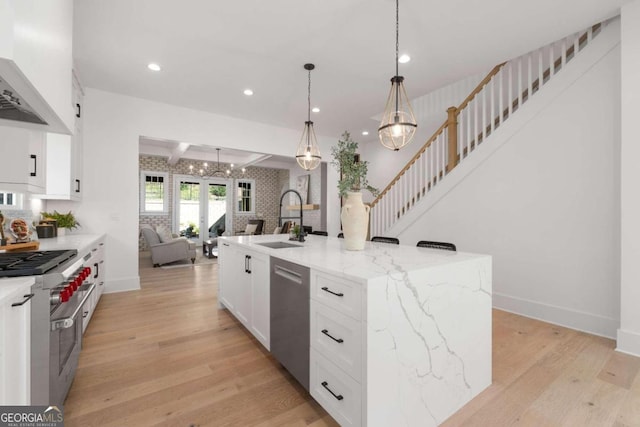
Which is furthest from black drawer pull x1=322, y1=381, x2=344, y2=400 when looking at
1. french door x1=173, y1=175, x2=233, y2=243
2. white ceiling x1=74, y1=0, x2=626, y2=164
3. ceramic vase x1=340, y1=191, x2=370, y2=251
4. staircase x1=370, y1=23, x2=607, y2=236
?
french door x1=173, y1=175, x2=233, y2=243

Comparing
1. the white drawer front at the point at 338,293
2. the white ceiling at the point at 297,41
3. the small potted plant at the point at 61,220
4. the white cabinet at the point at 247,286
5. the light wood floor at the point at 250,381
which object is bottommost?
the light wood floor at the point at 250,381

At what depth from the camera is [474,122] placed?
393 cm

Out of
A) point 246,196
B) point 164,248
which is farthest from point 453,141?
point 246,196

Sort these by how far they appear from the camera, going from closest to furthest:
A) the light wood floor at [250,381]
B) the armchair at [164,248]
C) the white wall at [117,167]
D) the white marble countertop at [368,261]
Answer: the white marble countertop at [368,261] → the light wood floor at [250,381] → the white wall at [117,167] → the armchair at [164,248]

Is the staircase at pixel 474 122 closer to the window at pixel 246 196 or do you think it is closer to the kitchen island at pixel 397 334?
the kitchen island at pixel 397 334

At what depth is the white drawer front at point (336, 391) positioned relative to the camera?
130 cm

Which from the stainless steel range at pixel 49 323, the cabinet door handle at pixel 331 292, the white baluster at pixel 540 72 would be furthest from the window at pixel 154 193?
the white baluster at pixel 540 72

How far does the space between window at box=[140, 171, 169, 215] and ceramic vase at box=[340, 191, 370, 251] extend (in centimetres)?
805

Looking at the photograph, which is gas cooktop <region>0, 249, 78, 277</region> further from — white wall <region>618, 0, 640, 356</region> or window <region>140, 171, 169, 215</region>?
window <region>140, 171, 169, 215</region>

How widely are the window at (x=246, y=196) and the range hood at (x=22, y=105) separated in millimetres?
8138

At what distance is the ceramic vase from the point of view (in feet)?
6.67

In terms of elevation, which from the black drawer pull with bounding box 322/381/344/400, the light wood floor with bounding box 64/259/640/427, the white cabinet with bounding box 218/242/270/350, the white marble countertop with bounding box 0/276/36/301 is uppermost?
the white marble countertop with bounding box 0/276/36/301

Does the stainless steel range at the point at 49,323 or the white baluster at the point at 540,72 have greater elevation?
the white baluster at the point at 540,72

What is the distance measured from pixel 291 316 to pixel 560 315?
2968 mm
